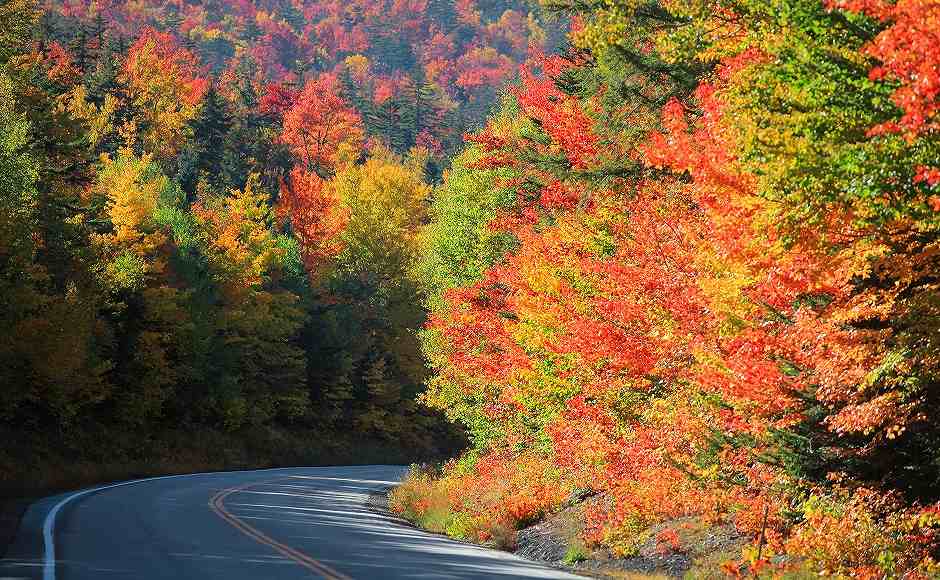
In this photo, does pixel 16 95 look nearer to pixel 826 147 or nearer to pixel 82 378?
pixel 82 378

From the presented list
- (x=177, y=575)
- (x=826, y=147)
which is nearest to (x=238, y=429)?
(x=177, y=575)

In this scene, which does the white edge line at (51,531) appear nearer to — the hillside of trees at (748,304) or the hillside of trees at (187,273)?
the hillside of trees at (187,273)

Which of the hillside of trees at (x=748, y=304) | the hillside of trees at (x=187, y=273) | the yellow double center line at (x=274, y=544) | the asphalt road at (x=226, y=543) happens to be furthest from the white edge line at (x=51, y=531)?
the hillside of trees at (x=748, y=304)

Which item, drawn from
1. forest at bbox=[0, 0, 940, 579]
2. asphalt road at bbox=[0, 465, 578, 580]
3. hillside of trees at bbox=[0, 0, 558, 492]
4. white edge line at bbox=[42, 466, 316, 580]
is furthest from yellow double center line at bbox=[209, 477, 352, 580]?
hillside of trees at bbox=[0, 0, 558, 492]

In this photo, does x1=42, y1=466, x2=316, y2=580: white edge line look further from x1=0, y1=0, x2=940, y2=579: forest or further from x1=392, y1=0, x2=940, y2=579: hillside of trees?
x1=392, y1=0, x2=940, y2=579: hillside of trees

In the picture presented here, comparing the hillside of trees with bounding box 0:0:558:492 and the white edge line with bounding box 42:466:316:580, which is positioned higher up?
the hillside of trees with bounding box 0:0:558:492

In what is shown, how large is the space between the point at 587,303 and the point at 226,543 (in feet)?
29.1

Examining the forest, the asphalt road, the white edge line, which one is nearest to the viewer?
the forest

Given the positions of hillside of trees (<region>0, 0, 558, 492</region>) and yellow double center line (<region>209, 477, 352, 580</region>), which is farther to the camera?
hillside of trees (<region>0, 0, 558, 492</region>)

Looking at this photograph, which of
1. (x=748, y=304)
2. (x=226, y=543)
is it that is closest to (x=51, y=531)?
(x=226, y=543)

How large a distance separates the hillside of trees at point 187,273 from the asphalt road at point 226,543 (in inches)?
297

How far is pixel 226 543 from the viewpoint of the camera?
741 inches

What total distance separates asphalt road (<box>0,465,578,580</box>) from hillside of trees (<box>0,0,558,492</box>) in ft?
24.8

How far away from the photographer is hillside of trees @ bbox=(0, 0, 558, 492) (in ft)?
→ 125
